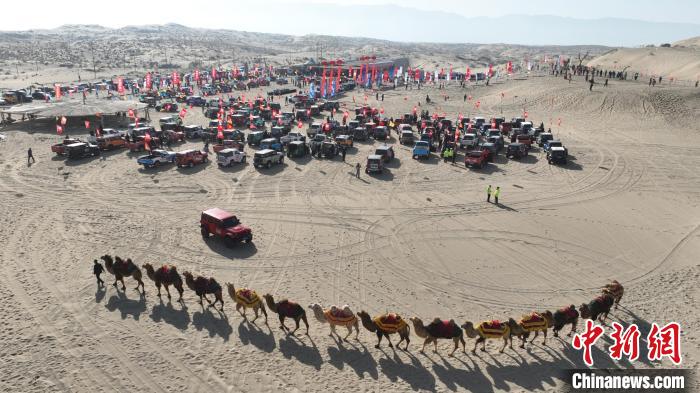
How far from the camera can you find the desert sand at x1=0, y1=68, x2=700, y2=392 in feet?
40.4

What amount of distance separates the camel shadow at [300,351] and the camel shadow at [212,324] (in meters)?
1.76

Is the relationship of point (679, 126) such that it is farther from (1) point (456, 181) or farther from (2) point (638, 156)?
(1) point (456, 181)

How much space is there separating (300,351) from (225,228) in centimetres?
843

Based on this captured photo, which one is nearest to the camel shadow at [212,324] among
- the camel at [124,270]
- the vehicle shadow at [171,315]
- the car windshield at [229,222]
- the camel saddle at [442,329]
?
the vehicle shadow at [171,315]

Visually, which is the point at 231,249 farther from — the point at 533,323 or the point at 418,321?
the point at 533,323

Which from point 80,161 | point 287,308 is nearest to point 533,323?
point 287,308

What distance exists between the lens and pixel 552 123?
50.0m

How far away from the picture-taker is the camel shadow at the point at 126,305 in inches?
581

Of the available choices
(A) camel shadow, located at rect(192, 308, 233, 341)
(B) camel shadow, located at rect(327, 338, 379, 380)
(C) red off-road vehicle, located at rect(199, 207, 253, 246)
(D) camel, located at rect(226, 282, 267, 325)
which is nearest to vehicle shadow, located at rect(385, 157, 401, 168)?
(C) red off-road vehicle, located at rect(199, 207, 253, 246)

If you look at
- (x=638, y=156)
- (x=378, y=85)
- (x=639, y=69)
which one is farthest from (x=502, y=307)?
(x=639, y=69)

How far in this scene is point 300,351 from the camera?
12984 millimetres

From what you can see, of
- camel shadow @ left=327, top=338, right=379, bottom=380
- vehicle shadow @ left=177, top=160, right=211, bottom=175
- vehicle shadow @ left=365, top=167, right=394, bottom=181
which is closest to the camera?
camel shadow @ left=327, top=338, right=379, bottom=380

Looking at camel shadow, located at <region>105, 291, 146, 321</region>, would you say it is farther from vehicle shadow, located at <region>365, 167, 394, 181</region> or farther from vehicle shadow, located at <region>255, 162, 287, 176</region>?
vehicle shadow, located at <region>365, 167, 394, 181</region>

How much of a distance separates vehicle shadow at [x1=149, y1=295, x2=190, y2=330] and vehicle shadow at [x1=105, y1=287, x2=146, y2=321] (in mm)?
455
